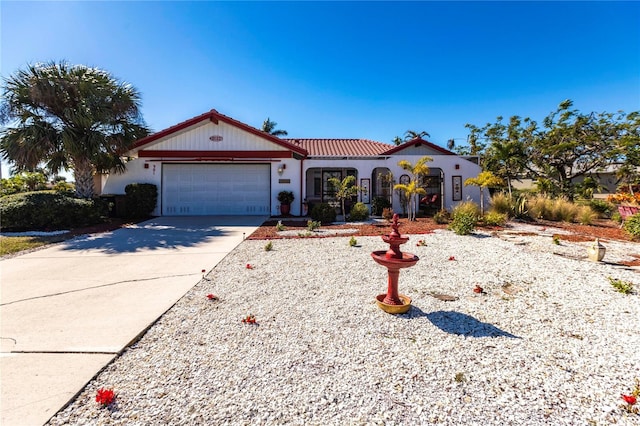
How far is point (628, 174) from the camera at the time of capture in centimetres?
→ 1611

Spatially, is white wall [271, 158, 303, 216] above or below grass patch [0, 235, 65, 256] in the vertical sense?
above

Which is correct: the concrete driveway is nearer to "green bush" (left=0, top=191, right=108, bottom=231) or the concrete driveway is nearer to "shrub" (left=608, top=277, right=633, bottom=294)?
"green bush" (left=0, top=191, right=108, bottom=231)

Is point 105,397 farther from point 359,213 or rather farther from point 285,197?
point 285,197

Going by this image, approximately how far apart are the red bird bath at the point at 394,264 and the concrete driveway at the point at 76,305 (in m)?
2.86

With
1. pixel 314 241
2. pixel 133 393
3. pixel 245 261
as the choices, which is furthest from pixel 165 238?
pixel 133 393

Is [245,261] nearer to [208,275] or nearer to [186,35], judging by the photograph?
[208,275]

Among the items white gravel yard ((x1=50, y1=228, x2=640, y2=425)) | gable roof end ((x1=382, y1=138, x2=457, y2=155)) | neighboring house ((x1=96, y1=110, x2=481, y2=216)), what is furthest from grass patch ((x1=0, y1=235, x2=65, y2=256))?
gable roof end ((x1=382, y1=138, x2=457, y2=155))

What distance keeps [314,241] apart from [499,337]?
5.39 meters

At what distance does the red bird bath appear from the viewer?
3348 mm

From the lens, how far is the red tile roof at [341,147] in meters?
16.1

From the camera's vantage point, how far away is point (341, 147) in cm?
1758

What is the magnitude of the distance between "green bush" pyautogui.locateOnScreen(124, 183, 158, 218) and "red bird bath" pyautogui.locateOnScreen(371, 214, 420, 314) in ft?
41.1

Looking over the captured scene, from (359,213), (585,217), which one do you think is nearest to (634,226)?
(585,217)

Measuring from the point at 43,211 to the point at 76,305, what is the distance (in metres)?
8.11
